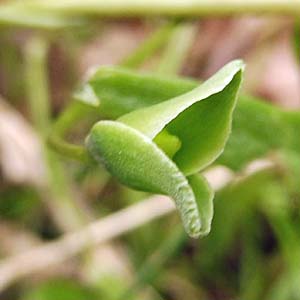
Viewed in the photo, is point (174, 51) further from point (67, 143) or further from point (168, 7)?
point (67, 143)

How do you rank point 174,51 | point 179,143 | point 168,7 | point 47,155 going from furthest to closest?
point 174,51
point 47,155
point 168,7
point 179,143

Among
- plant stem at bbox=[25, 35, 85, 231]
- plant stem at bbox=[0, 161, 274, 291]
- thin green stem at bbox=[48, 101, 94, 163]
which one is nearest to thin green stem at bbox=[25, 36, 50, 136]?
plant stem at bbox=[25, 35, 85, 231]

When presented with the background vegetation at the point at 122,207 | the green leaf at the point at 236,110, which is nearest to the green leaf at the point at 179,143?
the green leaf at the point at 236,110

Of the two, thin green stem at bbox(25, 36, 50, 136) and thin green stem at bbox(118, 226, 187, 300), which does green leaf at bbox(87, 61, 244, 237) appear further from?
thin green stem at bbox(25, 36, 50, 136)

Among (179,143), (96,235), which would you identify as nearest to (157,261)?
(96,235)

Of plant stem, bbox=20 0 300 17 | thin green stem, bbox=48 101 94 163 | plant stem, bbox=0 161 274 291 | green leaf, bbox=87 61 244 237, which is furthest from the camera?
plant stem, bbox=0 161 274 291

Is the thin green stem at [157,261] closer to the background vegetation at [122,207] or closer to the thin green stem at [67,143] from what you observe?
the background vegetation at [122,207]

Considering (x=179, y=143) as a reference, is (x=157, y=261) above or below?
below

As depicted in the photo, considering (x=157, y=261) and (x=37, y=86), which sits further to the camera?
(x=37, y=86)

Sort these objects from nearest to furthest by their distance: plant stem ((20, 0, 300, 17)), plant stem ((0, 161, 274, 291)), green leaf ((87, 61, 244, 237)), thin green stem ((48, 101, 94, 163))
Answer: green leaf ((87, 61, 244, 237)), thin green stem ((48, 101, 94, 163)), plant stem ((20, 0, 300, 17)), plant stem ((0, 161, 274, 291))

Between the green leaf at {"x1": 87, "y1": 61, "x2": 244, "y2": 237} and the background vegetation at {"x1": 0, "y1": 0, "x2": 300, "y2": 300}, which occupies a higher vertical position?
the green leaf at {"x1": 87, "y1": 61, "x2": 244, "y2": 237}
